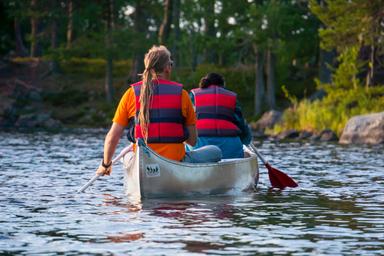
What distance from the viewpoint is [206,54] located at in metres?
68.5

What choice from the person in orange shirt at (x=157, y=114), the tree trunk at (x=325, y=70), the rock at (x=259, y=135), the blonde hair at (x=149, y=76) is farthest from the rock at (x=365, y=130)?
the blonde hair at (x=149, y=76)

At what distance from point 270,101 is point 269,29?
3.80 metres

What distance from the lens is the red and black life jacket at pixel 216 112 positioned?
16.9 meters

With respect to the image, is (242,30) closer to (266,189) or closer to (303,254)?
(266,189)

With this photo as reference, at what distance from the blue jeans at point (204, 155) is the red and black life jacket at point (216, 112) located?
1104 millimetres

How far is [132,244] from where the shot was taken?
10641mm

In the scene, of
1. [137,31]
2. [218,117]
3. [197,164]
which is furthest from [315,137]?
[137,31]

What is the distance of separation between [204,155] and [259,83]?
3854 centimetres

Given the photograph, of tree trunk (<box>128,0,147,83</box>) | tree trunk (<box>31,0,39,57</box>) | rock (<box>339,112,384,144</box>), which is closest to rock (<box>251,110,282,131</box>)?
rock (<box>339,112,384,144</box>)

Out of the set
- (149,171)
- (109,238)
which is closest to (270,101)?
(149,171)

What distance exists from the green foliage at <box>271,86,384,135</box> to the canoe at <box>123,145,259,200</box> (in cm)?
2285

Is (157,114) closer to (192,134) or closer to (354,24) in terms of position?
(192,134)

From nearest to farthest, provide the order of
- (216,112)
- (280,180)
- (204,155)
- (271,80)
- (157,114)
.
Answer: (157,114)
(204,155)
(216,112)
(280,180)
(271,80)

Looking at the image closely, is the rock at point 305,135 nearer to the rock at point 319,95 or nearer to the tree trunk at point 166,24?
the rock at point 319,95
